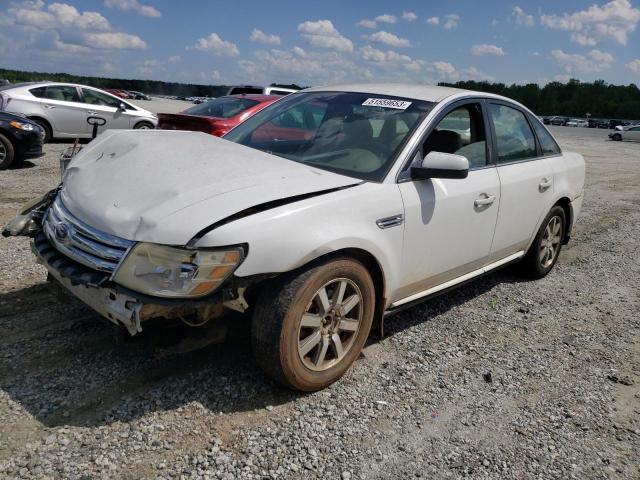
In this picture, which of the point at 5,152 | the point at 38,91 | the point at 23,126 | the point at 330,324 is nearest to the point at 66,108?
the point at 38,91

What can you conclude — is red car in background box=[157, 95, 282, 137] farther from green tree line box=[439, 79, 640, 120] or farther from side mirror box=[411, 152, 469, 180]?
green tree line box=[439, 79, 640, 120]

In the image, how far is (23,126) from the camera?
29.7 feet

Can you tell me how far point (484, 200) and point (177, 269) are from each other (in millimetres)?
2312

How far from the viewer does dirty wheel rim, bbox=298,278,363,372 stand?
283 cm

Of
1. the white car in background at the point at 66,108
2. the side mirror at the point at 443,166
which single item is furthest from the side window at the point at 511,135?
the white car in background at the point at 66,108

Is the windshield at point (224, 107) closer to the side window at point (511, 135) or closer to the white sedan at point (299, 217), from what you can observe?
the white sedan at point (299, 217)

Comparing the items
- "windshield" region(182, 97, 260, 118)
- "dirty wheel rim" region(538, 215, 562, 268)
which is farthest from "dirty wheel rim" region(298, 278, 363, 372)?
"windshield" region(182, 97, 260, 118)

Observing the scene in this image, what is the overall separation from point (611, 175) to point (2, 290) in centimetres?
1524

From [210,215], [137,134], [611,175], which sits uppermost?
[137,134]

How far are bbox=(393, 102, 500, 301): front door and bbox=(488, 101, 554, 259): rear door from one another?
150 millimetres

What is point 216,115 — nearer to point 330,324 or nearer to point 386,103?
point 386,103

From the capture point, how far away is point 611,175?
14742mm

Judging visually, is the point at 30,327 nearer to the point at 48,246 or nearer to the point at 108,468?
the point at 48,246

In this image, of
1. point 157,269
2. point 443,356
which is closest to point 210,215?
point 157,269
